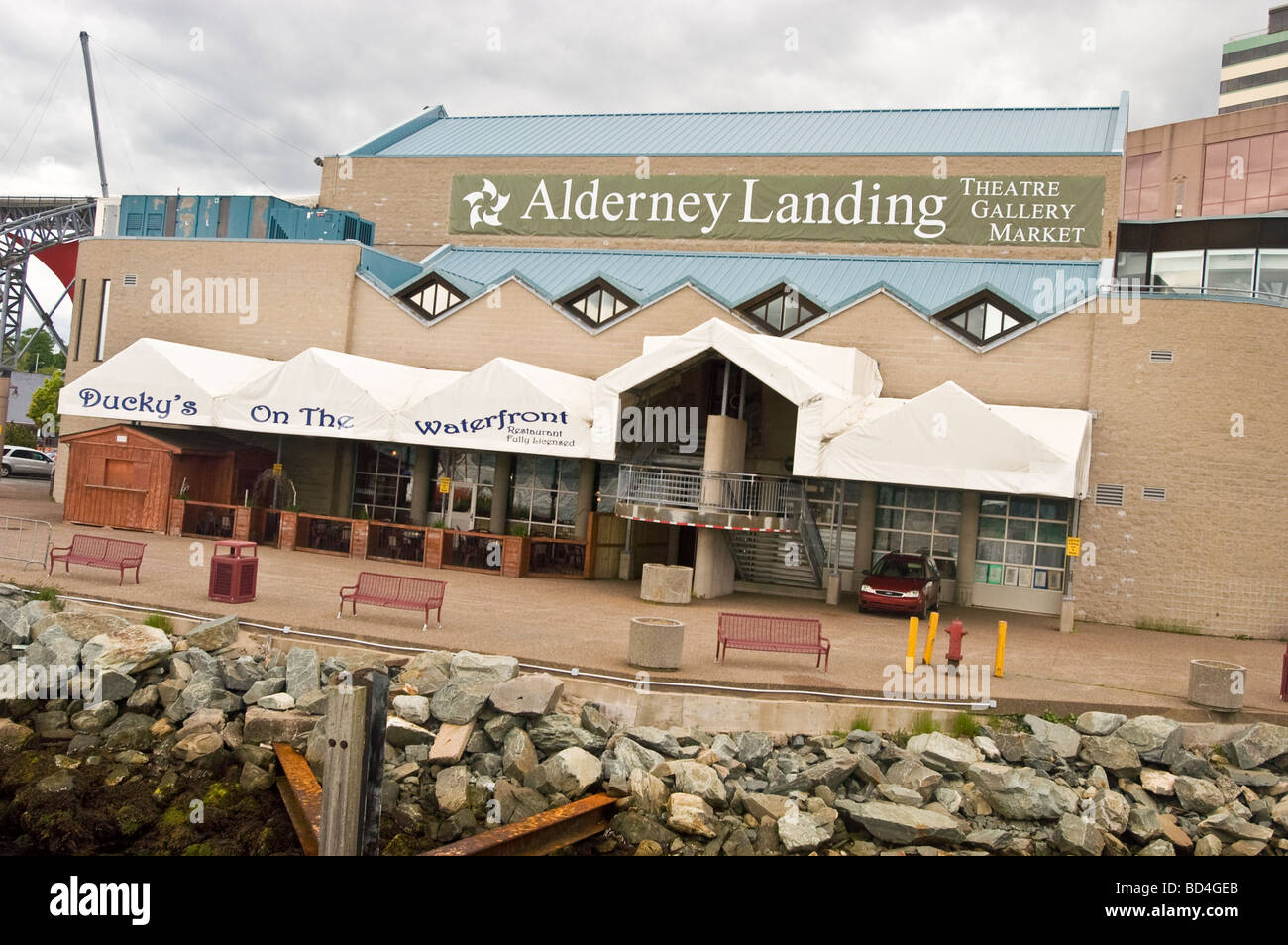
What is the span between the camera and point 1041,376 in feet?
82.9

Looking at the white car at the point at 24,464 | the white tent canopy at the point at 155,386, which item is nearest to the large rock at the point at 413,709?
the white tent canopy at the point at 155,386

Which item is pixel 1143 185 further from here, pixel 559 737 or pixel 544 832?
pixel 544 832

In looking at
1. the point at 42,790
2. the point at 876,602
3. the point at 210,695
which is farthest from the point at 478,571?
the point at 42,790

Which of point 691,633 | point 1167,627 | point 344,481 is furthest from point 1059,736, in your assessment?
point 344,481

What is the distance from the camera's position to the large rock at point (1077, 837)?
12461 millimetres

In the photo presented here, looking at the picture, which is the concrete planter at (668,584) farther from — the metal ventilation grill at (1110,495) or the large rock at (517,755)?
the metal ventilation grill at (1110,495)

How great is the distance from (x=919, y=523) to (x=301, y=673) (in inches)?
671

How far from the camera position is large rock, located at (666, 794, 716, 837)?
11984mm

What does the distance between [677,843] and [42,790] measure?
7112 millimetres

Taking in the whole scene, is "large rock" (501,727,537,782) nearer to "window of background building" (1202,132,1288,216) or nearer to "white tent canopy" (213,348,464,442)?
"white tent canopy" (213,348,464,442)

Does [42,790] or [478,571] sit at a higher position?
[478,571]

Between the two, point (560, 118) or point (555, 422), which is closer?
point (555, 422)

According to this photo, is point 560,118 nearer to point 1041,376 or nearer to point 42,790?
point 1041,376

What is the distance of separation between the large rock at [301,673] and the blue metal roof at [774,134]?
22.9 metres
